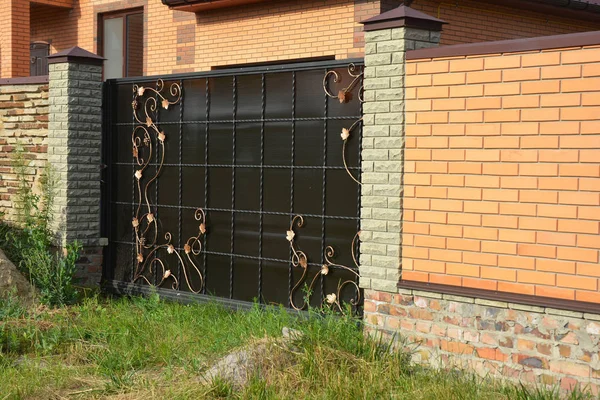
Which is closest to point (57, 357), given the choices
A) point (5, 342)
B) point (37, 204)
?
point (5, 342)

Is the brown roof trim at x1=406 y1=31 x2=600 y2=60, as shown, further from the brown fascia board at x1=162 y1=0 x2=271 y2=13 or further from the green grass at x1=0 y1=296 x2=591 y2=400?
the brown fascia board at x1=162 y1=0 x2=271 y2=13

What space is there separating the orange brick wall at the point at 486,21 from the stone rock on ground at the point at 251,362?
653 cm

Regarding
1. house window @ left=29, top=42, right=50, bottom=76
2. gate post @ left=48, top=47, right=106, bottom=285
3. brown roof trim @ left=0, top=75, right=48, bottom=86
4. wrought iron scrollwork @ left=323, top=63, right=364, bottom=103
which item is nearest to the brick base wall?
wrought iron scrollwork @ left=323, top=63, right=364, bottom=103

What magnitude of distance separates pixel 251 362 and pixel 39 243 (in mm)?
3610

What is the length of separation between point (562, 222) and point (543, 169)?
0.34 metres

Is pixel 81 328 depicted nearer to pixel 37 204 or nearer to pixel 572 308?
pixel 37 204

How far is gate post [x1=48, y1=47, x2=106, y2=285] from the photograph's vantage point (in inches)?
324

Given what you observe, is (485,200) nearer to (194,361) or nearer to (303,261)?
(303,261)

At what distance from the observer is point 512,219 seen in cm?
508

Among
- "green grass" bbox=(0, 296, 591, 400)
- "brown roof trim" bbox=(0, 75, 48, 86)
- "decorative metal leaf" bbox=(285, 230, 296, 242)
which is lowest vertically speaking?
"green grass" bbox=(0, 296, 591, 400)

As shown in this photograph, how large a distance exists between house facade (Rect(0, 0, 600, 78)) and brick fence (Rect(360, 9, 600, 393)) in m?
3.80

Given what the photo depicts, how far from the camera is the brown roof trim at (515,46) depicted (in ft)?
15.5

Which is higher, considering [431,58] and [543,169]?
[431,58]

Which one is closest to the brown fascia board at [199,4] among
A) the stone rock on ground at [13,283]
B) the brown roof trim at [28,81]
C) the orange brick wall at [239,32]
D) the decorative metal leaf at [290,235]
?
the orange brick wall at [239,32]
